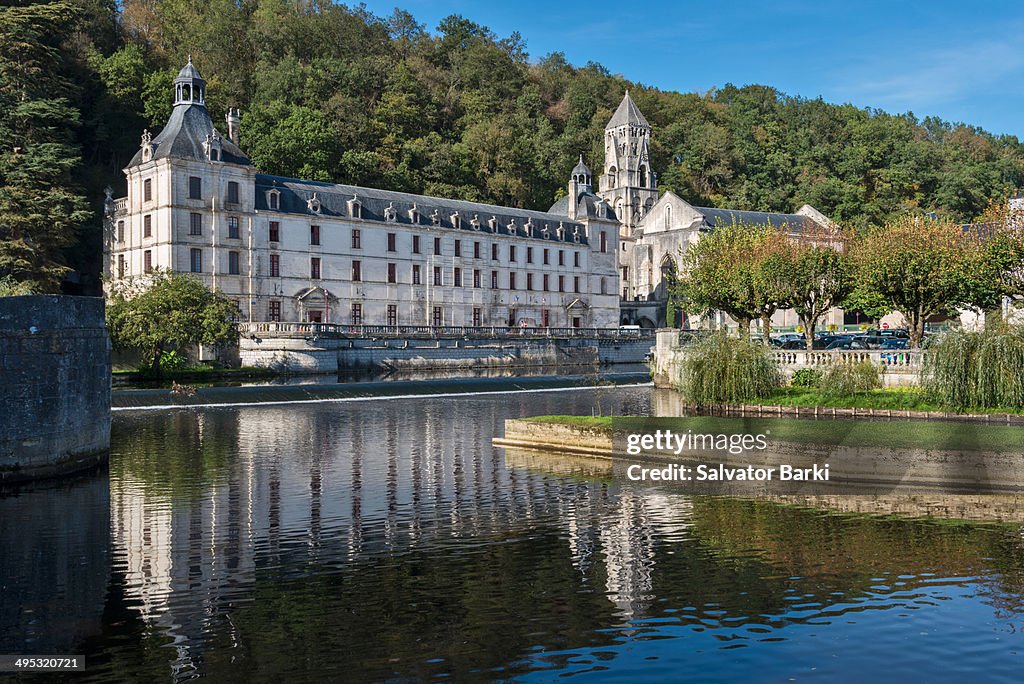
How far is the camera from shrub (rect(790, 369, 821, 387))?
3753 cm

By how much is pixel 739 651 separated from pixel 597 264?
91831mm

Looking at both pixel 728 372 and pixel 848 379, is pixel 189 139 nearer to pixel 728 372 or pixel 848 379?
pixel 728 372

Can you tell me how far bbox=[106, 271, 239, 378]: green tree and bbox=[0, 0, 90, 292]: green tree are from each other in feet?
43.7

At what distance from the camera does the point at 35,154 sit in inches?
2822

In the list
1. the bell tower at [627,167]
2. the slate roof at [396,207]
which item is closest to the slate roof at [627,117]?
the bell tower at [627,167]

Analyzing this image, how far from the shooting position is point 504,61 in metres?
126

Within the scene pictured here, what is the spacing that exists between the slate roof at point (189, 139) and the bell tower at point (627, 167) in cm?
5739

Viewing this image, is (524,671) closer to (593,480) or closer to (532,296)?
(593,480)

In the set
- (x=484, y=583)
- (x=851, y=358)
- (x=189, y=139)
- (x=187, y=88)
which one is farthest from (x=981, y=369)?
(x=187, y=88)

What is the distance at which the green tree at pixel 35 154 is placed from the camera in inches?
2726

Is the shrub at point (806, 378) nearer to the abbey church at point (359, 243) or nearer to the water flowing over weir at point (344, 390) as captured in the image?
the water flowing over weir at point (344, 390)

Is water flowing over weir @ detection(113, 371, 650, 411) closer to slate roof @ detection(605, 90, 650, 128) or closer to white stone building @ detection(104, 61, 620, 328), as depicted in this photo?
white stone building @ detection(104, 61, 620, 328)

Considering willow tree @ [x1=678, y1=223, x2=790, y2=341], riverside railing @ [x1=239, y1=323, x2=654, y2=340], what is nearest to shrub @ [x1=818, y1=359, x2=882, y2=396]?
willow tree @ [x1=678, y1=223, x2=790, y2=341]

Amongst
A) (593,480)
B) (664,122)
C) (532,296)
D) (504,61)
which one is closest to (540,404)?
(593,480)
